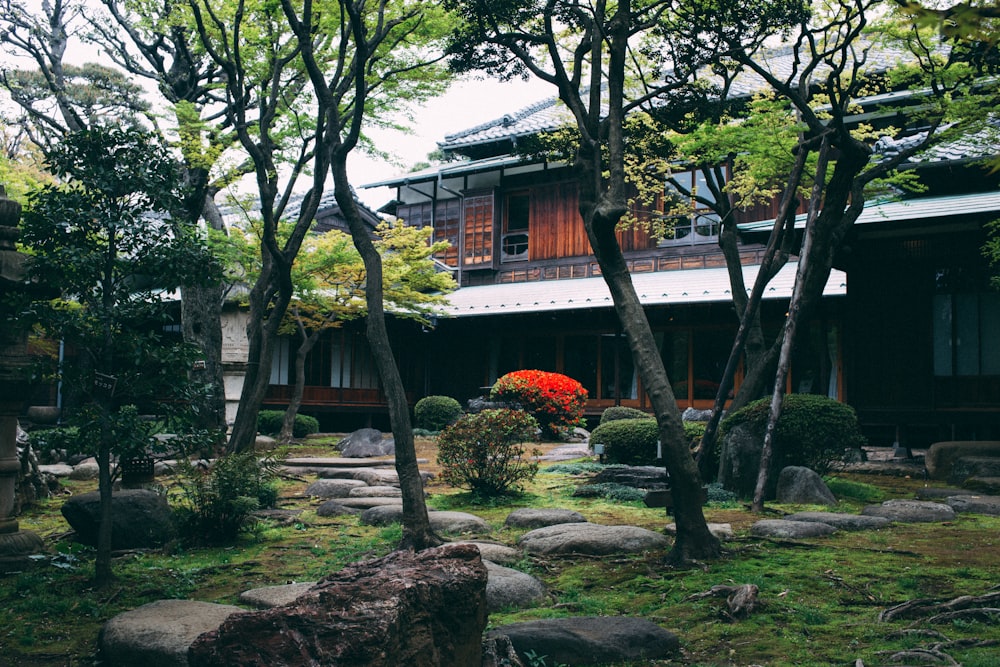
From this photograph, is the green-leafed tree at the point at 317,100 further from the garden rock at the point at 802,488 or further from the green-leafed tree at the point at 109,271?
the garden rock at the point at 802,488

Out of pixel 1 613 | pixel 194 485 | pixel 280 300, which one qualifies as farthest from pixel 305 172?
pixel 1 613

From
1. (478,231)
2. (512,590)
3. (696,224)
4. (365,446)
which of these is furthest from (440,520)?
(478,231)

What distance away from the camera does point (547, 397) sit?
764 inches

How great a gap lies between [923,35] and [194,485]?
1118 cm

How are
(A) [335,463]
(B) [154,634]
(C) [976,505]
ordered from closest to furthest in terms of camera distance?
(B) [154,634] < (C) [976,505] < (A) [335,463]

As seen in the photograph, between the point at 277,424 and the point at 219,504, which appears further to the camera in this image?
the point at 277,424

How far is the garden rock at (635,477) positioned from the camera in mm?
12070

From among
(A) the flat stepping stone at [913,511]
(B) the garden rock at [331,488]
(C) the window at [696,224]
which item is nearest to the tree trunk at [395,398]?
(B) the garden rock at [331,488]

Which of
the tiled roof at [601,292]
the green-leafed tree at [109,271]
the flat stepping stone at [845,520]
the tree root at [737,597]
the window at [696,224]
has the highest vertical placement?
the window at [696,224]

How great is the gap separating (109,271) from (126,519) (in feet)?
9.37

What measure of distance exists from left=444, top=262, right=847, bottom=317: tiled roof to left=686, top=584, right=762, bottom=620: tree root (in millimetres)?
13328

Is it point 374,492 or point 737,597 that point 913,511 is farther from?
point 374,492

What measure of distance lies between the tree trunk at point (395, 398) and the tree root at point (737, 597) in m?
2.43

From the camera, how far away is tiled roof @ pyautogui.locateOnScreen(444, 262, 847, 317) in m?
19.2
